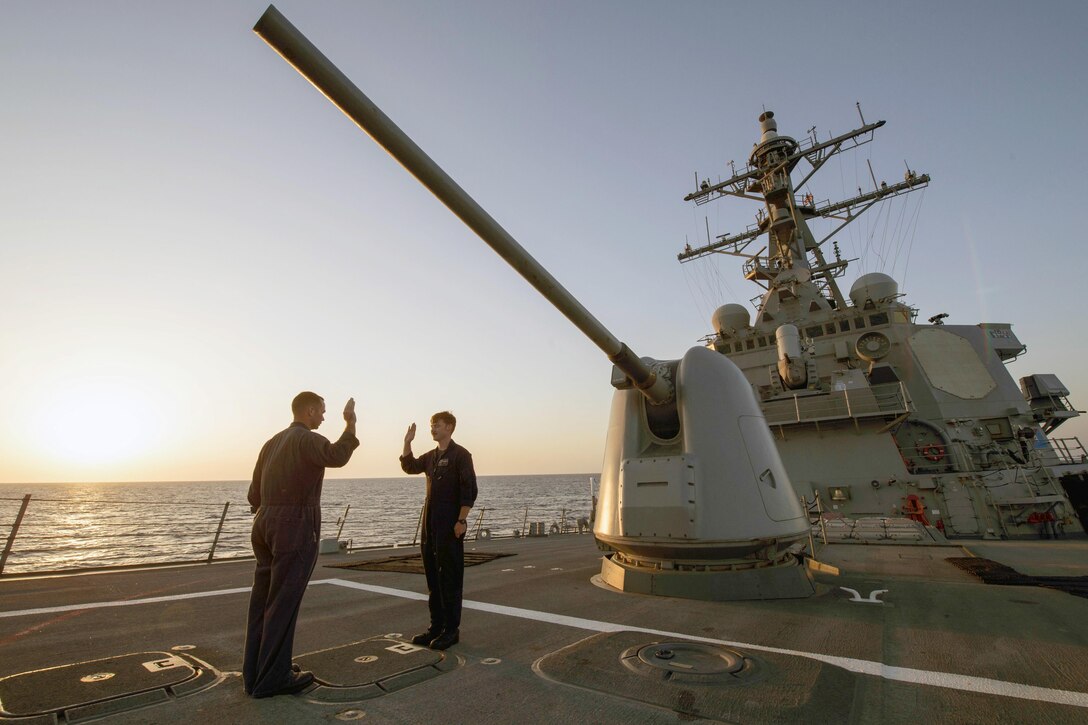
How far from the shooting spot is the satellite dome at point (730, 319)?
19706 millimetres

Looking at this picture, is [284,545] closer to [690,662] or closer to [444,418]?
[444,418]

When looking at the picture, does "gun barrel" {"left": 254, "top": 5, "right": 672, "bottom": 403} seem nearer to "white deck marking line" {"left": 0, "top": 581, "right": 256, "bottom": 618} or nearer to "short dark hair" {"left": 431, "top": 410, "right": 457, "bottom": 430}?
"short dark hair" {"left": 431, "top": 410, "right": 457, "bottom": 430}

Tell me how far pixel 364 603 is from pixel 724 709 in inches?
131

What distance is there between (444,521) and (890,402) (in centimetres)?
1524

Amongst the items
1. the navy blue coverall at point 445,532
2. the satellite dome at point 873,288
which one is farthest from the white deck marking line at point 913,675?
the satellite dome at point 873,288

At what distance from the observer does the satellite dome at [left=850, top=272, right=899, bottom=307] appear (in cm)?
1770

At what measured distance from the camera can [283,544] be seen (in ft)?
7.57

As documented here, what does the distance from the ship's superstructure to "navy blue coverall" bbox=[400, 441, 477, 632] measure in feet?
28.4

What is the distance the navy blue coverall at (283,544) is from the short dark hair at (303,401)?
0.51 feet

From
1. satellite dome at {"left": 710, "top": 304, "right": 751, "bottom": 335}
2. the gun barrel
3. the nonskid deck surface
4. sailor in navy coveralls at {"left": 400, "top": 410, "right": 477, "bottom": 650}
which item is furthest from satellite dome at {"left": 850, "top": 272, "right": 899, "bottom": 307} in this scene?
sailor in navy coveralls at {"left": 400, "top": 410, "right": 477, "bottom": 650}

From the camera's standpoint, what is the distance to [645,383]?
4844 mm

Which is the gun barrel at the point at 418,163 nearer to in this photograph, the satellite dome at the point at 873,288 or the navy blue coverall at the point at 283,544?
the navy blue coverall at the point at 283,544

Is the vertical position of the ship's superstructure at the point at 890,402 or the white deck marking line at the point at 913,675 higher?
the ship's superstructure at the point at 890,402

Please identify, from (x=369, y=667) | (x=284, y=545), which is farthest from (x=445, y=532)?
(x=284, y=545)
